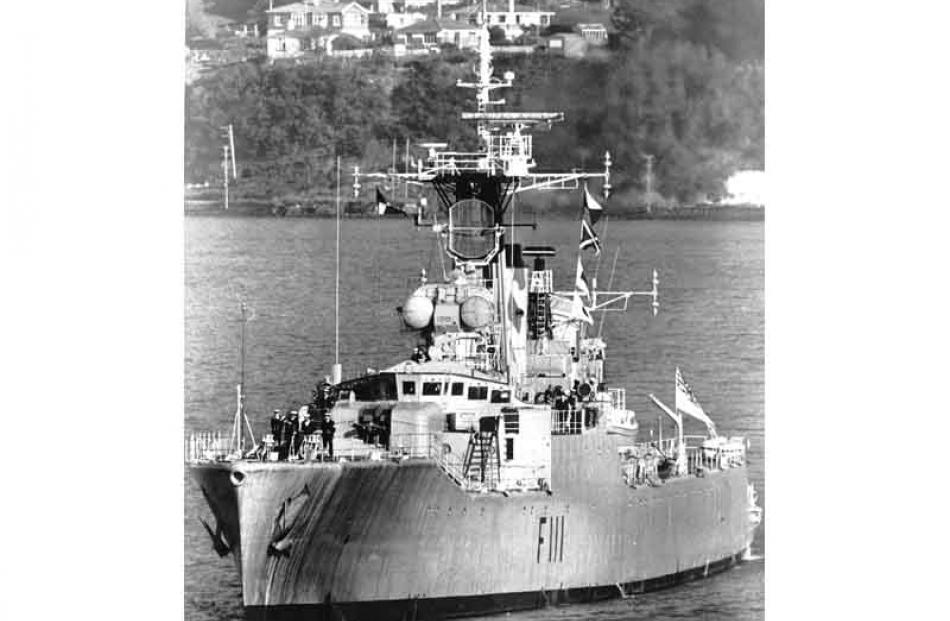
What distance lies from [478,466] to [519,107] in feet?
25.7

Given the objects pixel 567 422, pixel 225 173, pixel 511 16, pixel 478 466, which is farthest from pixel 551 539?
pixel 225 173

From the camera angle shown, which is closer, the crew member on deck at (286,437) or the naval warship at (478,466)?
the naval warship at (478,466)

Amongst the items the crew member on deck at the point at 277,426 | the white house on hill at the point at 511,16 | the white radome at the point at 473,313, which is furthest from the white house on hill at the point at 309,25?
the crew member on deck at the point at 277,426

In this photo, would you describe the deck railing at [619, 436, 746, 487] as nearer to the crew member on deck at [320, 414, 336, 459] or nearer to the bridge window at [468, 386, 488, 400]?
the bridge window at [468, 386, 488, 400]

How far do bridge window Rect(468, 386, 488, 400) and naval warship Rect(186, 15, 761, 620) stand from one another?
0.05 feet

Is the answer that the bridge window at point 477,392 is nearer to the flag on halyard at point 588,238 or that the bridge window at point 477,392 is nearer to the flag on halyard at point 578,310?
the flag on halyard at point 588,238

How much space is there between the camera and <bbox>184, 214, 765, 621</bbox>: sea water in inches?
1807

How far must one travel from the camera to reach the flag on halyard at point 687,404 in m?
48.1

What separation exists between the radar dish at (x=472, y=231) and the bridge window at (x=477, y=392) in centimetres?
337

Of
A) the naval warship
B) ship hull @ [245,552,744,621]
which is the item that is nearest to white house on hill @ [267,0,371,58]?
the naval warship

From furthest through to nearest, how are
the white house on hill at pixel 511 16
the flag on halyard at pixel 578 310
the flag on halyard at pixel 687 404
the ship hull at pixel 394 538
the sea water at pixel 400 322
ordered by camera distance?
the flag on halyard at pixel 578 310
the white house on hill at pixel 511 16
the flag on halyard at pixel 687 404
the sea water at pixel 400 322
the ship hull at pixel 394 538

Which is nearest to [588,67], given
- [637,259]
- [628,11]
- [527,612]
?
[628,11]

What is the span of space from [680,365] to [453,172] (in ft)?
26.0

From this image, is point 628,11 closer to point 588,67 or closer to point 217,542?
point 588,67
